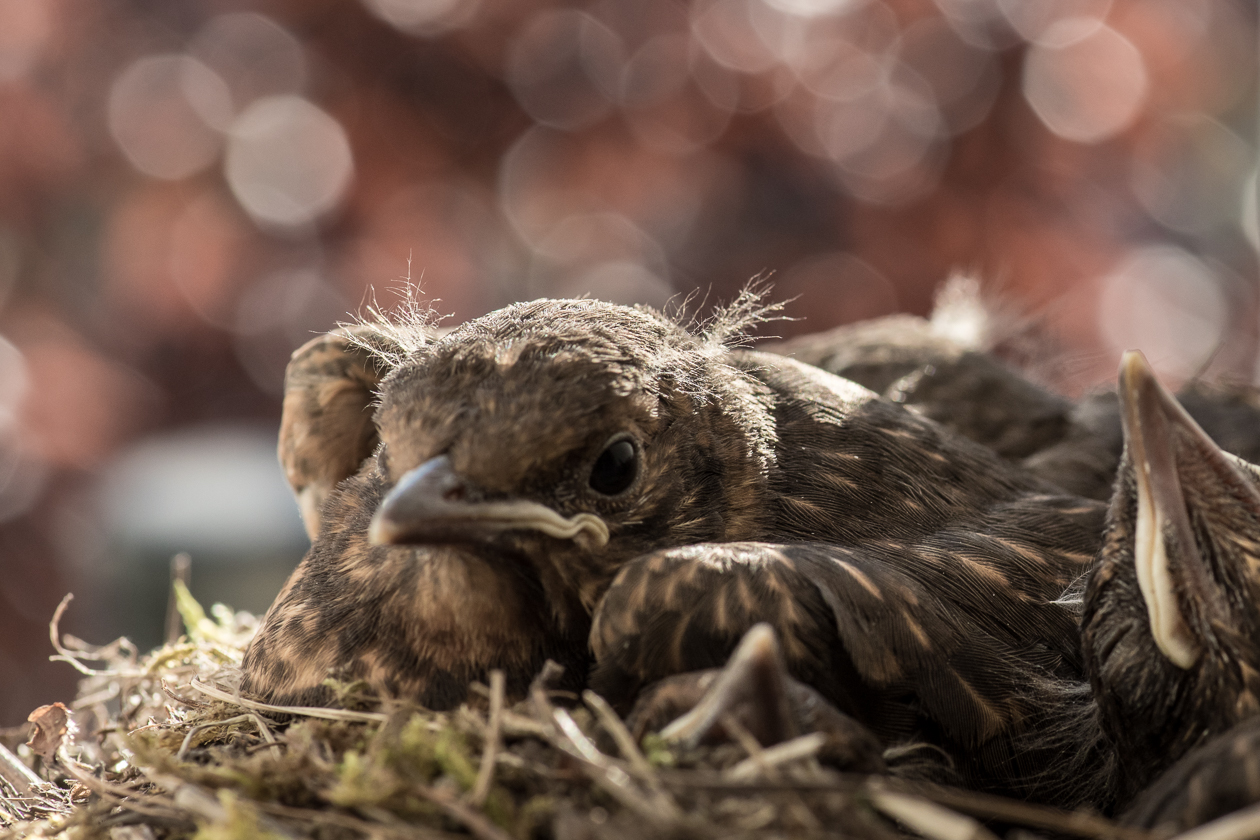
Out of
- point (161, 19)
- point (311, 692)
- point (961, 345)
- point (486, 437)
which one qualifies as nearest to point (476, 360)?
point (486, 437)

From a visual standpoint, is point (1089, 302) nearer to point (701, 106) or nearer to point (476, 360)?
point (701, 106)

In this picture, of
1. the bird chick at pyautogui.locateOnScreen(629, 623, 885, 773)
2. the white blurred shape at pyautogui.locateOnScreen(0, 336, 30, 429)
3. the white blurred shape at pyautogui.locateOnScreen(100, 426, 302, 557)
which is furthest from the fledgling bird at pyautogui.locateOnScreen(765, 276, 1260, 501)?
the white blurred shape at pyautogui.locateOnScreen(0, 336, 30, 429)

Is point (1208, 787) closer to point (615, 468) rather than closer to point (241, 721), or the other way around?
point (615, 468)

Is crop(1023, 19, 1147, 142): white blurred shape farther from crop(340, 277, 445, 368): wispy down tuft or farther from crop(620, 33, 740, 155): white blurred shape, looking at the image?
crop(340, 277, 445, 368): wispy down tuft

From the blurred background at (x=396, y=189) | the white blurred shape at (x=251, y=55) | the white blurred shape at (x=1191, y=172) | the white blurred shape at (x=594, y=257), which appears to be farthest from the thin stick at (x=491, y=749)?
the white blurred shape at (x=1191, y=172)

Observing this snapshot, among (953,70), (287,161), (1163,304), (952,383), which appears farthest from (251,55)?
(1163,304)

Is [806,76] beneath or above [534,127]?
above

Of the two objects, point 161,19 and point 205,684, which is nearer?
point 205,684
